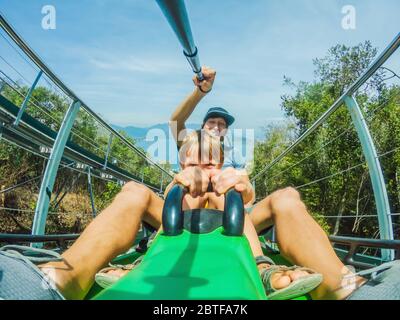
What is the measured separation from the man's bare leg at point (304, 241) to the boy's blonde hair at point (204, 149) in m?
0.25

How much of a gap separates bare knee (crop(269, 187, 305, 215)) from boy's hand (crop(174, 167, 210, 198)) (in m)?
→ 0.21

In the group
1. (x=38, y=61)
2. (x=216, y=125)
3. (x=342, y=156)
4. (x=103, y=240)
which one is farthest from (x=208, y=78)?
(x=342, y=156)

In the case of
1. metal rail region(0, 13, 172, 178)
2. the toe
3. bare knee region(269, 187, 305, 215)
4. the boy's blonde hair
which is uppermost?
metal rail region(0, 13, 172, 178)

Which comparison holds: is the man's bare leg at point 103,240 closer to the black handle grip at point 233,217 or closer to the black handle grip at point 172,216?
the black handle grip at point 172,216

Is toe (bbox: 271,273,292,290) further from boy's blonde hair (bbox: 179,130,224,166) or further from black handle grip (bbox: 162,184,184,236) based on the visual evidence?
boy's blonde hair (bbox: 179,130,224,166)

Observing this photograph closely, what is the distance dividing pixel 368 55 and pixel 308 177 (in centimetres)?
496

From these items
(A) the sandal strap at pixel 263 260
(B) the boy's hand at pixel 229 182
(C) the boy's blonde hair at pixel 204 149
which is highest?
(C) the boy's blonde hair at pixel 204 149

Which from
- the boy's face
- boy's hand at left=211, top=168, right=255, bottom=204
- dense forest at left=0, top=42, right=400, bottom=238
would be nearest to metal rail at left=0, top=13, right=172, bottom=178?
the boy's face

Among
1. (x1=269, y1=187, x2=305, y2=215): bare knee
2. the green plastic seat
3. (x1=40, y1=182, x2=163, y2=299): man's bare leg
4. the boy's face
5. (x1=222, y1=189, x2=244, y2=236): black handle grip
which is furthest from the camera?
the boy's face

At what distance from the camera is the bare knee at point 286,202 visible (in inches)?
35.6

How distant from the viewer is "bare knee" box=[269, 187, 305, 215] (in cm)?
90

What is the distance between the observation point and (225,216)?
2.64 ft

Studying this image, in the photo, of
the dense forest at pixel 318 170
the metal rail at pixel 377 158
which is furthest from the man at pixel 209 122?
the dense forest at pixel 318 170
